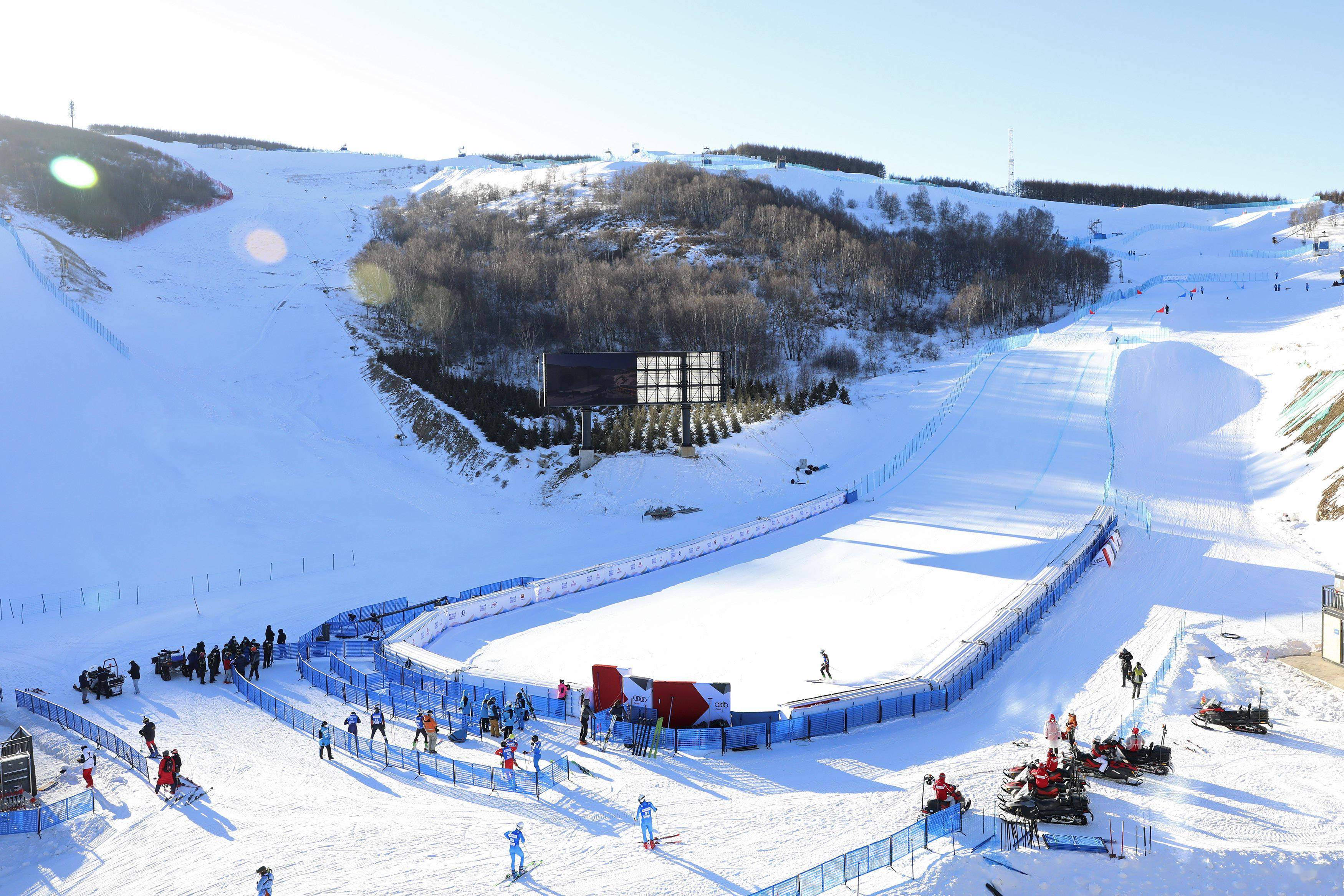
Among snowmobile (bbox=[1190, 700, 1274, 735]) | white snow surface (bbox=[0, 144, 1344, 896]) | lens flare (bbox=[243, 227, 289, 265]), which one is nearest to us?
white snow surface (bbox=[0, 144, 1344, 896])

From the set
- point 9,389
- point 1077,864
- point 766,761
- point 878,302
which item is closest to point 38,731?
point 766,761

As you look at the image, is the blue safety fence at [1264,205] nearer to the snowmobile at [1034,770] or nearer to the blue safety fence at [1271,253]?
the blue safety fence at [1271,253]

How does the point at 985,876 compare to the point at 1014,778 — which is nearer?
the point at 985,876

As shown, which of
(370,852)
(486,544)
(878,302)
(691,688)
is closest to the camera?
(370,852)

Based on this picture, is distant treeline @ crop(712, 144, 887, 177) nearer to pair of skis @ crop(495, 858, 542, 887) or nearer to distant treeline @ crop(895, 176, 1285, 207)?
distant treeline @ crop(895, 176, 1285, 207)

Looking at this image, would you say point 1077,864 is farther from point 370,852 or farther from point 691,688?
point 370,852

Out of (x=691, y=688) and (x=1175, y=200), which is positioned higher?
(x=1175, y=200)

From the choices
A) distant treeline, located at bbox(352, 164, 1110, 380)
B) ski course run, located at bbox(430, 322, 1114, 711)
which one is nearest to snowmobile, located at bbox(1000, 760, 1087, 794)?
ski course run, located at bbox(430, 322, 1114, 711)
